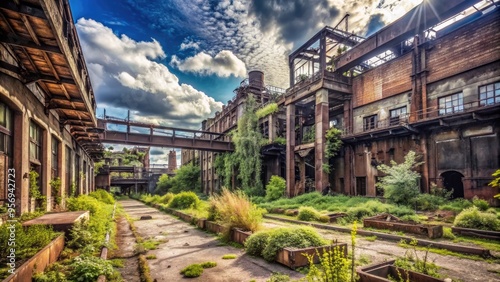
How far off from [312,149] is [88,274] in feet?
63.2

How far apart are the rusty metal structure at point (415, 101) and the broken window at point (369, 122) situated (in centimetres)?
7

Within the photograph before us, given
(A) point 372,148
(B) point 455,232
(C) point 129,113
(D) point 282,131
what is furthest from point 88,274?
(C) point 129,113

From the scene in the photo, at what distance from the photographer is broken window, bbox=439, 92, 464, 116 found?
15125 mm

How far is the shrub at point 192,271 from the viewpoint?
17.3 feet

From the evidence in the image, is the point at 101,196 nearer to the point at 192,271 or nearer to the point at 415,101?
the point at 192,271

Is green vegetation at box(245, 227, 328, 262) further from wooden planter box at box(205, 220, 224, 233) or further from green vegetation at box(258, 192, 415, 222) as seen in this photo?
green vegetation at box(258, 192, 415, 222)

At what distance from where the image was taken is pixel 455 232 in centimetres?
873

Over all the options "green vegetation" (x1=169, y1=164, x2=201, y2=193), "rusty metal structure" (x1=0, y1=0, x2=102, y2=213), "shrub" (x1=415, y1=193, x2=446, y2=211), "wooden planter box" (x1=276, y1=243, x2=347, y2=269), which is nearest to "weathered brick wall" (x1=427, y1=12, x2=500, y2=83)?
"shrub" (x1=415, y1=193, x2=446, y2=211)

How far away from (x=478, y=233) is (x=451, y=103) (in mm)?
10055

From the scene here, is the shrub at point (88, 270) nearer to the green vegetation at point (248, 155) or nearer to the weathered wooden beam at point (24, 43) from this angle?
the weathered wooden beam at point (24, 43)

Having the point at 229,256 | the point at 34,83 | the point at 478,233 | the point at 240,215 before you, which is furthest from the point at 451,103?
the point at 34,83

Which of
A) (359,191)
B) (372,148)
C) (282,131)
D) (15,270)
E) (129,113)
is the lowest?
(359,191)

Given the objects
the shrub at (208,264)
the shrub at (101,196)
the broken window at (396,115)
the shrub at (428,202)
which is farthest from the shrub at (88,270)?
the broken window at (396,115)

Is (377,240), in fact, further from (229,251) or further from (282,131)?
(282,131)
